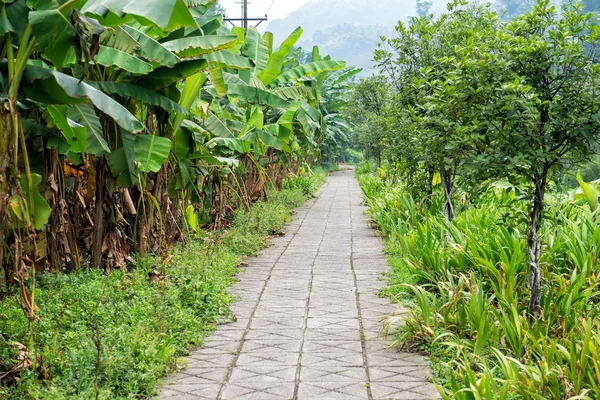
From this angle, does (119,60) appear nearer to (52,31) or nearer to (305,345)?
(52,31)

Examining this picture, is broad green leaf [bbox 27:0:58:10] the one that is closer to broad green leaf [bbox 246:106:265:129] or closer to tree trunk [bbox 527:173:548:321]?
tree trunk [bbox 527:173:548:321]

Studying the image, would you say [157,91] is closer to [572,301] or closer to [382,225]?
[572,301]

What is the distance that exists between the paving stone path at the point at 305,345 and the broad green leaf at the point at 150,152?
180cm

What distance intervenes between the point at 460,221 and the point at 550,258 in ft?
6.44

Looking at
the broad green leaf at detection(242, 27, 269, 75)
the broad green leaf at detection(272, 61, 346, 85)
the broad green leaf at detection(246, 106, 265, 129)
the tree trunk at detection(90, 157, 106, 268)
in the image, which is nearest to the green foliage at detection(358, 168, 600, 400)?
the tree trunk at detection(90, 157, 106, 268)

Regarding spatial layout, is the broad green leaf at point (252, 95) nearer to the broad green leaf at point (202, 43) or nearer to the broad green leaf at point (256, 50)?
the broad green leaf at point (256, 50)

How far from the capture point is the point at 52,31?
4.61 meters

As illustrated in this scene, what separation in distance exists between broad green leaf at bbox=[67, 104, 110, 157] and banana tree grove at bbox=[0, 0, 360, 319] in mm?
13

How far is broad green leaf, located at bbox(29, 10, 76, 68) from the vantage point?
178 inches

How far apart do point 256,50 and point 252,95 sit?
1984 mm

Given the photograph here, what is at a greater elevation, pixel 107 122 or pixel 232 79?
pixel 232 79

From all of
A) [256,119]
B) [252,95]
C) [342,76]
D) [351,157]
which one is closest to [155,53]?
[252,95]

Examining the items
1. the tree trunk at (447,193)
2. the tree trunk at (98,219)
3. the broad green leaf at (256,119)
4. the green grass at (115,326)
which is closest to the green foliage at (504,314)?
the tree trunk at (447,193)

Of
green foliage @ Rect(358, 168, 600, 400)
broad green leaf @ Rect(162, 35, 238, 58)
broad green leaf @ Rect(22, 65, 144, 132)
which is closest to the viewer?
green foliage @ Rect(358, 168, 600, 400)
